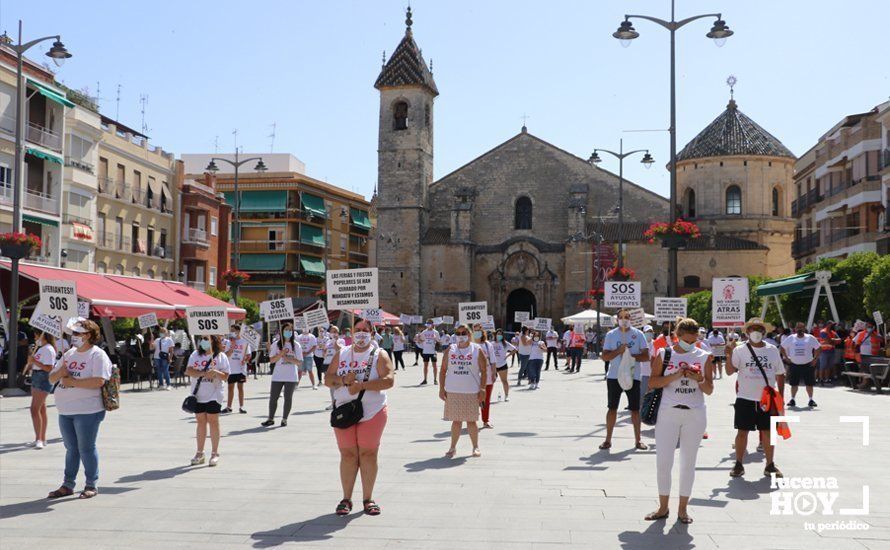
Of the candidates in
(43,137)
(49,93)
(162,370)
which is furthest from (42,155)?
(162,370)

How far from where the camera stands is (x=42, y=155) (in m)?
35.8

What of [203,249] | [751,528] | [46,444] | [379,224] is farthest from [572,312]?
[751,528]

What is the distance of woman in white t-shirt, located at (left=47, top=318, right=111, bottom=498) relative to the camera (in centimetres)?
897

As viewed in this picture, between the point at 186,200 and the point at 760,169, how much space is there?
3759cm

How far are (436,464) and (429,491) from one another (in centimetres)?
182

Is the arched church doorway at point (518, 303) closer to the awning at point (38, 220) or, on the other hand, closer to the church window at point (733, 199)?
the church window at point (733, 199)

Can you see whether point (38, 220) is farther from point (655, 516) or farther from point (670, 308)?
point (655, 516)

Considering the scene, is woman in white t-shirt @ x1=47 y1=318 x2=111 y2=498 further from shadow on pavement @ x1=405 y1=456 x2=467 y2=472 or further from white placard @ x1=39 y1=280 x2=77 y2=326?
white placard @ x1=39 y1=280 x2=77 y2=326

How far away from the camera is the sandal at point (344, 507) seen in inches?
318

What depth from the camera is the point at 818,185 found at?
54.0 metres

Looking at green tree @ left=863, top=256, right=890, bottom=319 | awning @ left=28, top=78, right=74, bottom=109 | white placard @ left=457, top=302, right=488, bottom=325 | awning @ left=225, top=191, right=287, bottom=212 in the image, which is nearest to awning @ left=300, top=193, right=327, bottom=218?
awning @ left=225, top=191, right=287, bottom=212

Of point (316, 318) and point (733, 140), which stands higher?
point (733, 140)

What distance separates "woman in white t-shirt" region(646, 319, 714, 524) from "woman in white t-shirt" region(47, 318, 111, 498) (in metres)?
4.90

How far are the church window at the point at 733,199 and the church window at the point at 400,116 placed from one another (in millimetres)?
22021
